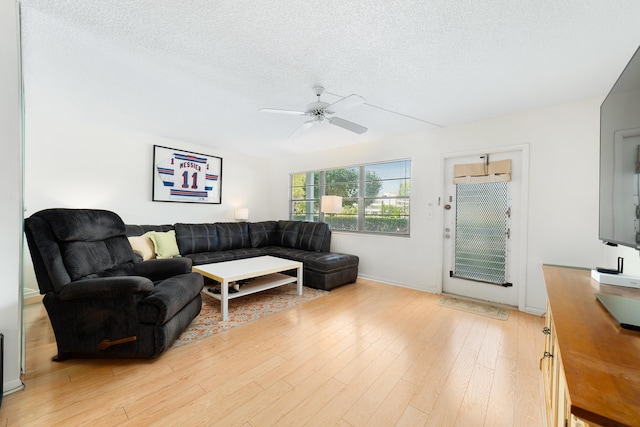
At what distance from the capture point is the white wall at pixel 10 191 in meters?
1.51

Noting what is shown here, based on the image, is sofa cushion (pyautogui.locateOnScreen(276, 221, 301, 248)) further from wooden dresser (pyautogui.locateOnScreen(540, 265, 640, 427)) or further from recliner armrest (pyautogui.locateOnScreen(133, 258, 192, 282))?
wooden dresser (pyautogui.locateOnScreen(540, 265, 640, 427))

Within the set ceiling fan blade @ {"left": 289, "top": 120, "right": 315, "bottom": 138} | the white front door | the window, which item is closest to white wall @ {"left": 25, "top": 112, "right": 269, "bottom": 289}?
the window

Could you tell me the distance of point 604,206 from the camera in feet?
4.74

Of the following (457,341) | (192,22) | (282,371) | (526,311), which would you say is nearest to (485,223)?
(526,311)

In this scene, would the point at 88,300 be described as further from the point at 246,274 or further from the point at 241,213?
the point at 241,213

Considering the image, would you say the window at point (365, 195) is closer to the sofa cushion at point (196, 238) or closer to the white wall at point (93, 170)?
the sofa cushion at point (196, 238)

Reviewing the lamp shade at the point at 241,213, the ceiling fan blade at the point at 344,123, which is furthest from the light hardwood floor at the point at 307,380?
the lamp shade at the point at 241,213

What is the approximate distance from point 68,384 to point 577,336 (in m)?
2.67

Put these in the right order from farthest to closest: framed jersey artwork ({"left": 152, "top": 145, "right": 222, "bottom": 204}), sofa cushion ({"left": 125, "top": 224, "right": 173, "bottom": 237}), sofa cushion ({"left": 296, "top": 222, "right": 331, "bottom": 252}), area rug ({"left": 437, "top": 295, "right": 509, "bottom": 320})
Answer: sofa cushion ({"left": 296, "top": 222, "right": 331, "bottom": 252})
framed jersey artwork ({"left": 152, "top": 145, "right": 222, "bottom": 204})
sofa cushion ({"left": 125, "top": 224, "right": 173, "bottom": 237})
area rug ({"left": 437, "top": 295, "right": 509, "bottom": 320})

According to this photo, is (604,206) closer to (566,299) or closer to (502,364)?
(566,299)

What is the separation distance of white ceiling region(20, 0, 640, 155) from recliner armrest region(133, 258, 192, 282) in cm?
174

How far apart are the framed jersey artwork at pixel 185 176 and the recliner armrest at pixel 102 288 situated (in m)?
2.61

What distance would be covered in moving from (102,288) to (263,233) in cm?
320

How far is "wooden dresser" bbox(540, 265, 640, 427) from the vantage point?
0.52 m
